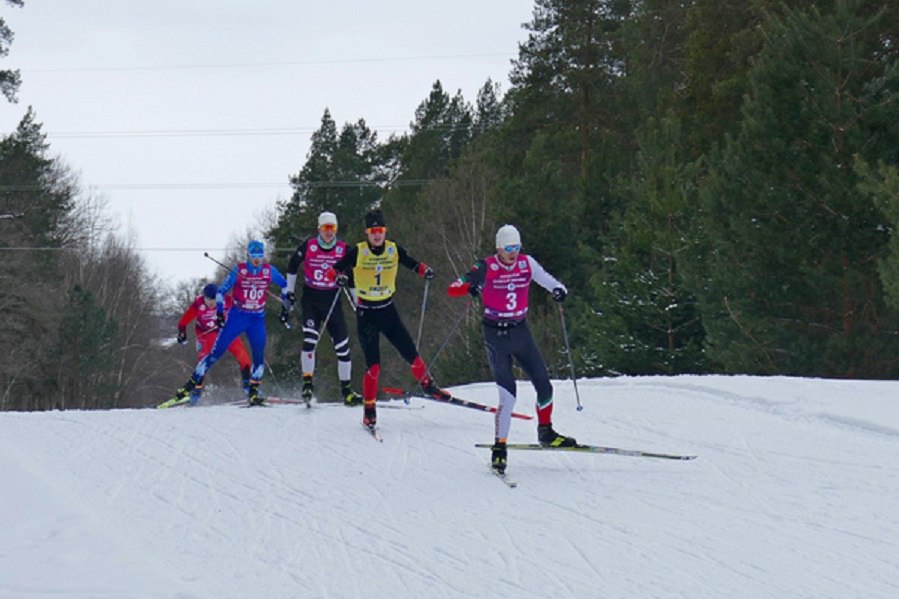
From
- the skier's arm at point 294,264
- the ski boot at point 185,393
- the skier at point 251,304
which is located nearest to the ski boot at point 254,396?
the skier at point 251,304

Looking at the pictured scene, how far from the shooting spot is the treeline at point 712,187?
60.5ft

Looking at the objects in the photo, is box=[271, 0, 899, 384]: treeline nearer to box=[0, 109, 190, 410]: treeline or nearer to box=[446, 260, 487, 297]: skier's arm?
box=[446, 260, 487, 297]: skier's arm

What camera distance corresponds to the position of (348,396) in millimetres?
12867

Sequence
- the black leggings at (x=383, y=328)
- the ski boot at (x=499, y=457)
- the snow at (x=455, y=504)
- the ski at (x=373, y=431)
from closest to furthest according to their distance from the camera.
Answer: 1. the snow at (x=455, y=504)
2. the ski boot at (x=499, y=457)
3. the ski at (x=373, y=431)
4. the black leggings at (x=383, y=328)

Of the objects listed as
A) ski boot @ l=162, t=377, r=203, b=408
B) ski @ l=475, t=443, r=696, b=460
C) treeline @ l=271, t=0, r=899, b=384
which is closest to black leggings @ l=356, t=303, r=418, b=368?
treeline @ l=271, t=0, r=899, b=384

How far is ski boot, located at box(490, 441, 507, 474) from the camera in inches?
350

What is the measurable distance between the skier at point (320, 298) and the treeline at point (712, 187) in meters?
1.25

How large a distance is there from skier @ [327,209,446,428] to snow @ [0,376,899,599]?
614 millimetres

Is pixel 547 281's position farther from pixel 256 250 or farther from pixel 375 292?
pixel 256 250

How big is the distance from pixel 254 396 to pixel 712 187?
10.2m

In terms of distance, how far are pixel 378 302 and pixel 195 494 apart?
352 centimetres

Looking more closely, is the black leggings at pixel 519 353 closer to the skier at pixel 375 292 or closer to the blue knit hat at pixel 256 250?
the skier at pixel 375 292

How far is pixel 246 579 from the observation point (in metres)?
6.11

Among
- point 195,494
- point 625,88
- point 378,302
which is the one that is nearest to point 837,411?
point 378,302
